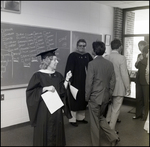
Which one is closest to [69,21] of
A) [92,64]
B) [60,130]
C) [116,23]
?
[116,23]

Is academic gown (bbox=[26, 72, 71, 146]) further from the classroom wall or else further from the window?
the window

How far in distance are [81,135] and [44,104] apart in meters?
1.07

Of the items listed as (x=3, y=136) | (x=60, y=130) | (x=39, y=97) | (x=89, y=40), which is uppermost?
(x=89, y=40)

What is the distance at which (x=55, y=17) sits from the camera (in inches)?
148

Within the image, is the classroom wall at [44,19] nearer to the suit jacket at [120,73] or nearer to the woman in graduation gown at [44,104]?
the suit jacket at [120,73]

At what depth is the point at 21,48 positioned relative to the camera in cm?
334

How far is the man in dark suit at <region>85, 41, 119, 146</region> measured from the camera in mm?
2594

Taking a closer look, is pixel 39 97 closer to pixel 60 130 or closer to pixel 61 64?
pixel 60 130

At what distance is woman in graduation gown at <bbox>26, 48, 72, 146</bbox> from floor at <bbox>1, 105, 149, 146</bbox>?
1.15ft

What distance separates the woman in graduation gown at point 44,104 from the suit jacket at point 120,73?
946mm

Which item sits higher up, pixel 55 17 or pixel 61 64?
pixel 55 17

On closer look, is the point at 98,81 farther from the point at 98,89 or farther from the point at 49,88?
the point at 49,88

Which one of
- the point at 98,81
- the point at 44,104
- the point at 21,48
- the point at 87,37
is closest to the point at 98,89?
the point at 98,81

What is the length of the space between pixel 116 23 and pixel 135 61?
1.49m
